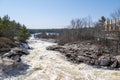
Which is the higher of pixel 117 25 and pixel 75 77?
pixel 117 25

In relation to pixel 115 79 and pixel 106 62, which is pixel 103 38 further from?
pixel 115 79

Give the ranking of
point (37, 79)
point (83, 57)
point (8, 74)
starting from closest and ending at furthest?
point (37, 79)
point (8, 74)
point (83, 57)

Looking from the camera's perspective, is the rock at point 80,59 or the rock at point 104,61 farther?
the rock at point 80,59

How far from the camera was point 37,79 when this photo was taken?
1767 cm

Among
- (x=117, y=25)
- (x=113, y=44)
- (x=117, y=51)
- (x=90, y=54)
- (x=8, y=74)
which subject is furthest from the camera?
(x=117, y=25)

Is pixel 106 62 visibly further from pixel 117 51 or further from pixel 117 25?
pixel 117 25

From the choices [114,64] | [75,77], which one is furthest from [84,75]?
[114,64]

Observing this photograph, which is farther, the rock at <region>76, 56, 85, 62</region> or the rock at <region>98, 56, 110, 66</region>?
the rock at <region>76, 56, 85, 62</region>

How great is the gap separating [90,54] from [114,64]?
6.38 meters

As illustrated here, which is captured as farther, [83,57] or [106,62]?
[83,57]

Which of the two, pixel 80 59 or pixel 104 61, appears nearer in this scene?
pixel 104 61

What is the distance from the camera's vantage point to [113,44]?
128 feet

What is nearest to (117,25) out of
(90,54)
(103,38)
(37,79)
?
(103,38)

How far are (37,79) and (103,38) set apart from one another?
98.3 feet
